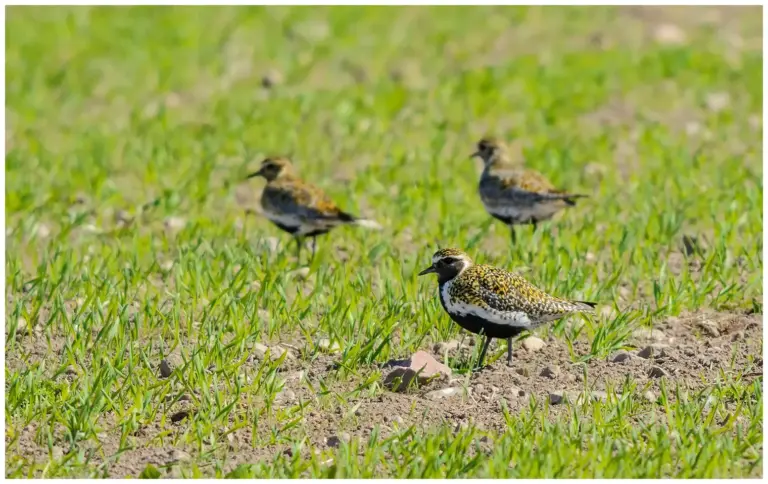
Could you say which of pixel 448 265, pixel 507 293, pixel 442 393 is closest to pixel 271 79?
pixel 448 265

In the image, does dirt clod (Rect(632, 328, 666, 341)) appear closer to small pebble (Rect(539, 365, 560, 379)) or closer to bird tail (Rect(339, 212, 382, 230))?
small pebble (Rect(539, 365, 560, 379))

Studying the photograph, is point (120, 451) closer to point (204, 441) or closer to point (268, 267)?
point (204, 441)

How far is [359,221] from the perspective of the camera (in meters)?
10.1

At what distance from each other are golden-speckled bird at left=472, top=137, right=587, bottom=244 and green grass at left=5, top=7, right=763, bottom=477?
0.21m

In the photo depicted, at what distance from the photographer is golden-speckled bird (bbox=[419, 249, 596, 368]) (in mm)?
7770

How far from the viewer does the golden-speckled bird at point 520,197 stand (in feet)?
32.8

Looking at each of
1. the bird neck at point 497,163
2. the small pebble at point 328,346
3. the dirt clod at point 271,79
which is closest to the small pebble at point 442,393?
the small pebble at point 328,346

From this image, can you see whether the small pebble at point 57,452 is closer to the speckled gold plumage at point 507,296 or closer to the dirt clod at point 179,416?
the dirt clod at point 179,416

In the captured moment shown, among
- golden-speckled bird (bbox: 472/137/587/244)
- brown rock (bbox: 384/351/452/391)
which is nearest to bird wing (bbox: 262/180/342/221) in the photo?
golden-speckled bird (bbox: 472/137/587/244)

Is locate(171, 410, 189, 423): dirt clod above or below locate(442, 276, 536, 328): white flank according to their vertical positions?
A: below

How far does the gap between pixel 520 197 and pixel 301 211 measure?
1.61 m

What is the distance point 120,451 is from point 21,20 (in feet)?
34.2

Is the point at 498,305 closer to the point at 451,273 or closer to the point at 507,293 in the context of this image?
the point at 507,293

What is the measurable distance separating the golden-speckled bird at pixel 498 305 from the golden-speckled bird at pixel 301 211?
6.19 ft
